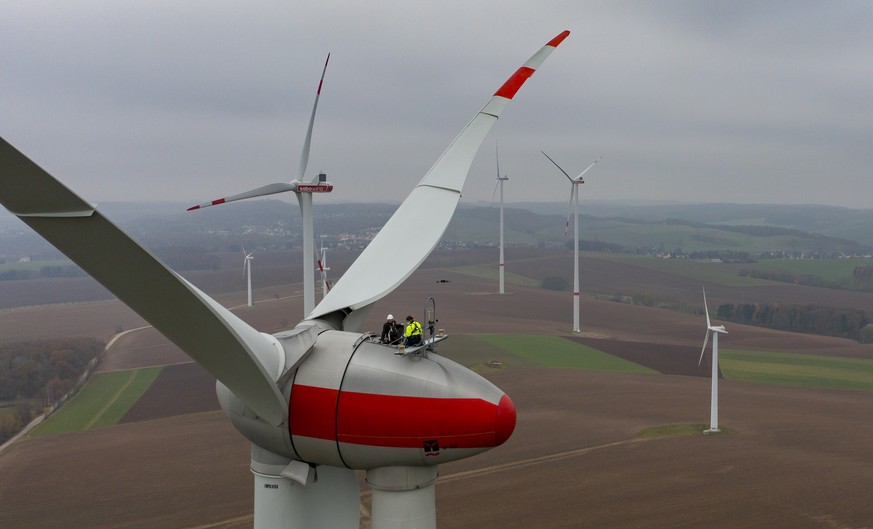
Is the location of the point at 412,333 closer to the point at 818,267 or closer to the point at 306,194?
the point at 306,194

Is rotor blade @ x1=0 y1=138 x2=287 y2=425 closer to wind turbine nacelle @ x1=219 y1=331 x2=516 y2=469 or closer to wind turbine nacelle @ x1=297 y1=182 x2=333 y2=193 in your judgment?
wind turbine nacelle @ x1=219 y1=331 x2=516 y2=469

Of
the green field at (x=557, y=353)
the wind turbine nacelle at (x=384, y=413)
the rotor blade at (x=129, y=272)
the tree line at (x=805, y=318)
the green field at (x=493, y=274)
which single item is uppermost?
the rotor blade at (x=129, y=272)

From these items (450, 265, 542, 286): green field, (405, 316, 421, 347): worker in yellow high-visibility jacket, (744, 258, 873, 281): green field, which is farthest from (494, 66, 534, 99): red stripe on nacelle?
(744, 258, 873, 281): green field

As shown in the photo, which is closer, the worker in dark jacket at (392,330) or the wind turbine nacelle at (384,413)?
the wind turbine nacelle at (384,413)

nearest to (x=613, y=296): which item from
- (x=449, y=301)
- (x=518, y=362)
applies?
(x=449, y=301)

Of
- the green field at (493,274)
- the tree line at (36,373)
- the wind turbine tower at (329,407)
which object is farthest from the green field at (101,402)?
the green field at (493,274)

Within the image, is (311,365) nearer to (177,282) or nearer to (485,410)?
(485,410)

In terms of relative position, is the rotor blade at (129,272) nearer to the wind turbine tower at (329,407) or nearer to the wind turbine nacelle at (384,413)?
the wind turbine tower at (329,407)
